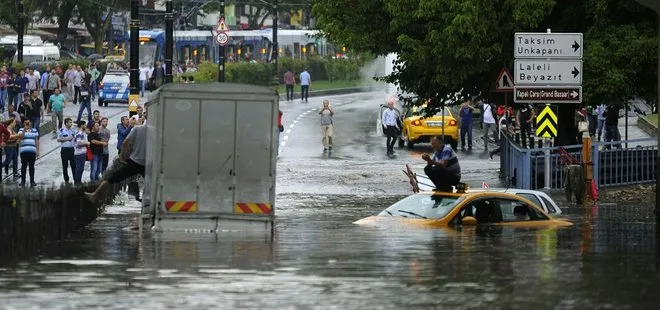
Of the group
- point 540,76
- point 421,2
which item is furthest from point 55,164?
point 540,76

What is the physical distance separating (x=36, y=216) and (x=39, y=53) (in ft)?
245

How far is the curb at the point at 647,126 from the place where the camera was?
55372 millimetres

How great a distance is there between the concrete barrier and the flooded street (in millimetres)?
273

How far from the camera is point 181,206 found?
2316cm

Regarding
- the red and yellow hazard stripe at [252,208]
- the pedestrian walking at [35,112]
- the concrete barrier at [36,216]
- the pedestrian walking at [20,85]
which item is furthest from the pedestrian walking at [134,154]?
the pedestrian walking at [20,85]

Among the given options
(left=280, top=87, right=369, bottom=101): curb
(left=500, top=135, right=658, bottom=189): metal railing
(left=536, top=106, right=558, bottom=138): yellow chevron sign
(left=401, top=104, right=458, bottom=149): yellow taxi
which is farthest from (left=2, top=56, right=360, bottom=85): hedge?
(left=536, top=106, right=558, bottom=138): yellow chevron sign

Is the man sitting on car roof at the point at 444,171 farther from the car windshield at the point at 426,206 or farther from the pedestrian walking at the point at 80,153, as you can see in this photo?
the pedestrian walking at the point at 80,153

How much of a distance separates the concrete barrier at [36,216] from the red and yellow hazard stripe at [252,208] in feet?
7.97

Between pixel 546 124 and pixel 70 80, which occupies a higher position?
pixel 70 80

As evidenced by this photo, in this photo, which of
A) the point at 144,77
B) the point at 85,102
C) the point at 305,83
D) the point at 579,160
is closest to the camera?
the point at 579,160

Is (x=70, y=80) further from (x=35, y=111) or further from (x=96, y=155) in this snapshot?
(x=96, y=155)

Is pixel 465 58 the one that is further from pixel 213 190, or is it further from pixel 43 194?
pixel 43 194

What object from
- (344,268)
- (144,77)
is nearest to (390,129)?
(144,77)

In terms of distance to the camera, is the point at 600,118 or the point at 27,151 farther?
the point at 600,118
